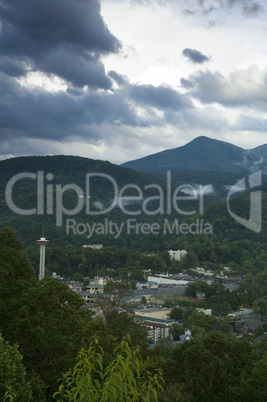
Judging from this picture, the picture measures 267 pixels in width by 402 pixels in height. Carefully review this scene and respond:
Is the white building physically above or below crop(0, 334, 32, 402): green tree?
below

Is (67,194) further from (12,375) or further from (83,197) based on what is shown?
(12,375)

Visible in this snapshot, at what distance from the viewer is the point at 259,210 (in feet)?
381

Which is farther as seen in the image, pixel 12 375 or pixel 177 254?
pixel 177 254

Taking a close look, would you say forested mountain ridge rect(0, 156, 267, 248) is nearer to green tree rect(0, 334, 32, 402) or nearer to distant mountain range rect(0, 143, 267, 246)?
distant mountain range rect(0, 143, 267, 246)

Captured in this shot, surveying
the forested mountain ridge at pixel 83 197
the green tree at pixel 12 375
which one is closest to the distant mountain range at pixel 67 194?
the forested mountain ridge at pixel 83 197

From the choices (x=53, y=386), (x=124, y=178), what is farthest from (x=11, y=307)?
(x=124, y=178)

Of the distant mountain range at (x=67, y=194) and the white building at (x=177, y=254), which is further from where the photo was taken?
the distant mountain range at (x=67, y=194)

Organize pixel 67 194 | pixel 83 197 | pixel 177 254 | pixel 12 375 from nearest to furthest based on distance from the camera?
1. pixel 12 375
2. pixel 177 254
3. pixel 67 194
4. pixel 83 197

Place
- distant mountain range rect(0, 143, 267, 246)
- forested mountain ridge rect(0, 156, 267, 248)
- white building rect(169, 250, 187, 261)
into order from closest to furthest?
white building rect(169, 250, 187, 261), forested mountain ridge rect(0, 156, 267, 248), distant mountain range rect(0, 143, 267, 246)

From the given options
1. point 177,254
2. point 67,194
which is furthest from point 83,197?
point 177,254

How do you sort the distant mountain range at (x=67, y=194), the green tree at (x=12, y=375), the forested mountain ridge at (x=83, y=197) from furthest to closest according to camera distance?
the distant mountain range at (x=67, y=194) < the forested mountain ridge at (x=83, y=197) < the green tree at (x=12, y=375)

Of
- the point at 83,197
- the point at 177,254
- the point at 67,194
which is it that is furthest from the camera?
the point at 83,197

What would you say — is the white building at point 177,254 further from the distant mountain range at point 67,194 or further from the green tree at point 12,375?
the green tree at point 12,375

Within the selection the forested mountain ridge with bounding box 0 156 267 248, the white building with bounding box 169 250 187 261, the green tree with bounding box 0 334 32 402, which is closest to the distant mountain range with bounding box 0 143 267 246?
the forested mountain ridge with bounding box 0 156 267 248
